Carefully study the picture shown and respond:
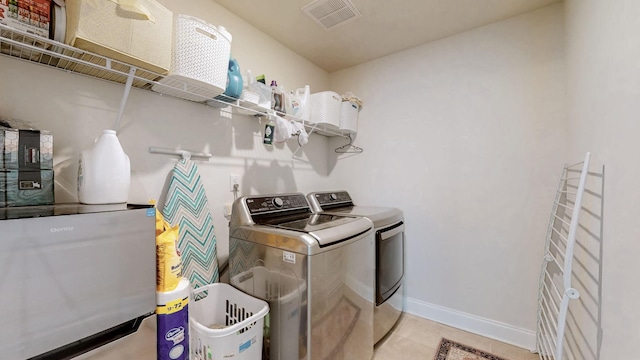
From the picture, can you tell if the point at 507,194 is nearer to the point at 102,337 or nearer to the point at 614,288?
the point at 614,288

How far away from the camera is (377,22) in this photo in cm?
207

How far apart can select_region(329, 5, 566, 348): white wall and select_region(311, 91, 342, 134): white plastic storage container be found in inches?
19.8

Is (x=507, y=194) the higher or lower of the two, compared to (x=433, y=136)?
lower

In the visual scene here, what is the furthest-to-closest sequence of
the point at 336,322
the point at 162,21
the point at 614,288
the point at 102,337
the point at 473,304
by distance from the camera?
the point at 473,304
the point at 336,322
the point at 162,21
the point at 614,288
the point at 102,337

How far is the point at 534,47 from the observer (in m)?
1.94

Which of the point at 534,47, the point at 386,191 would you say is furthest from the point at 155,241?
the point at 534,47

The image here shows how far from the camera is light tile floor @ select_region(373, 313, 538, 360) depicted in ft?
6.14

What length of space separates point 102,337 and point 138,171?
0.85 metres

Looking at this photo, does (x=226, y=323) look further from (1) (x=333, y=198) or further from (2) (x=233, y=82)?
(2) (x=233, y=82)

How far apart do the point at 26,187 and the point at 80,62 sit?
1.73ft

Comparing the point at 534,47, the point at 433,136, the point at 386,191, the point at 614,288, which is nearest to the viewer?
the point at 614,288

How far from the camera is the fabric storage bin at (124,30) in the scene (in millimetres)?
951

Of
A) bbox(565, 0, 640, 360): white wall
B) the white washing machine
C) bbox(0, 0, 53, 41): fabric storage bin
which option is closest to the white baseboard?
the white washing machine

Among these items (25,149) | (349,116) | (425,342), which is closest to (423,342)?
(425,342)
